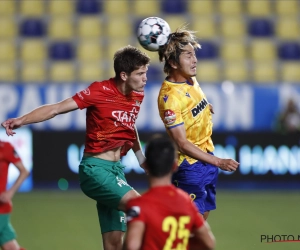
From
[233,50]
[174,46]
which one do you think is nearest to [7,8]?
[233,50]

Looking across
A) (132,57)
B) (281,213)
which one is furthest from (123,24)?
(132,57)

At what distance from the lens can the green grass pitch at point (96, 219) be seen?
838 centimetres

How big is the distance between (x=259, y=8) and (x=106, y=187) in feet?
38.9

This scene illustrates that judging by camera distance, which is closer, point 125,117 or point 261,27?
point 125,117

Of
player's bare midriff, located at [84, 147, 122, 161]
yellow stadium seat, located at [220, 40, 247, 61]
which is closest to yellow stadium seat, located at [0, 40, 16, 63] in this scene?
yellow stadium seat, located at [220, 40, 247, 61]

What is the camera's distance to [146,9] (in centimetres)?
1698

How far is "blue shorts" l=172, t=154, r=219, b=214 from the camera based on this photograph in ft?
22.1

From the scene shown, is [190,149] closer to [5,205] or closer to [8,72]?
[5,205]

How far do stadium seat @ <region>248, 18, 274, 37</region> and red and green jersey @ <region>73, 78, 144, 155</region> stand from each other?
1112cm

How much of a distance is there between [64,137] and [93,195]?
21.7 feet

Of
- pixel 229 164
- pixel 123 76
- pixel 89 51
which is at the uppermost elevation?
pixel 123 76

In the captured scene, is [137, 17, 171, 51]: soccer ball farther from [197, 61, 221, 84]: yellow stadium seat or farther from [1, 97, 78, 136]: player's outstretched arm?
[197, 61, 221, 84]: yellow stadium seat

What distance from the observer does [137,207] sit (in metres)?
4.29

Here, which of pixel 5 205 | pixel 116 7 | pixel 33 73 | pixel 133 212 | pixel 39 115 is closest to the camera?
pixel 133 212
